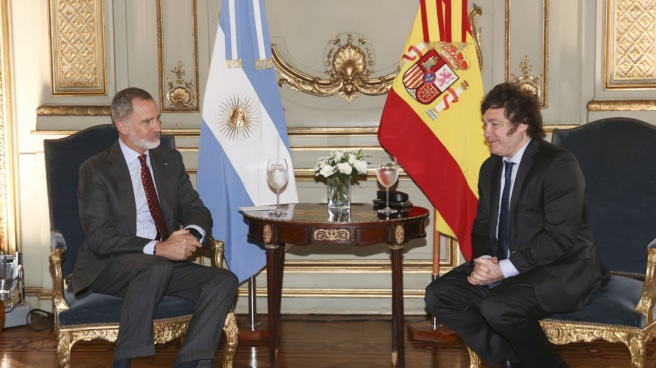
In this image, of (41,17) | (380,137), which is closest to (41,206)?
(41,17)

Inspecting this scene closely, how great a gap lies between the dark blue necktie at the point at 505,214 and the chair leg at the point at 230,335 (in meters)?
1.19

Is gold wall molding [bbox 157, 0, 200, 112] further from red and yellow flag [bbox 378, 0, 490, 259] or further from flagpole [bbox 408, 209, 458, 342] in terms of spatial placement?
flagpole [bbox 408, 209, 458, 342]

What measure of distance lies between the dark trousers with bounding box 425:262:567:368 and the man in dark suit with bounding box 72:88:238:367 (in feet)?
3.05

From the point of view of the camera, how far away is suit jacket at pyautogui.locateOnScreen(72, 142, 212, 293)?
360 cm

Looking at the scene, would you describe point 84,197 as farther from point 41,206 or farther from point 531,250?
point 531,250

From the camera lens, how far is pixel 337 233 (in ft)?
12.2

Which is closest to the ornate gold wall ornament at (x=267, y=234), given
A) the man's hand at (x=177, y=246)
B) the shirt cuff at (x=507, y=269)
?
the man's hand at (x=177, y=246)

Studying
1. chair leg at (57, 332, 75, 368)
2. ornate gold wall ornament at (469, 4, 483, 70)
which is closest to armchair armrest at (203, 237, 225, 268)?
chair leg at (57, 332, 75, 368)

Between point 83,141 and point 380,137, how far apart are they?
1.54 meters

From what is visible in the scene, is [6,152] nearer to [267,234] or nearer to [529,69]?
[267,234]

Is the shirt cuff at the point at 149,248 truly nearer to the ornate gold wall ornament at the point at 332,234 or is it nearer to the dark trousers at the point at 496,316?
the ornate gold wall ornament at the point at 332,234

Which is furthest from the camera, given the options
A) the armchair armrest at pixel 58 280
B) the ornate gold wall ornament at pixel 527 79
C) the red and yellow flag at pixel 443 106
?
the ornate gold wall ornament at pixel 527 79

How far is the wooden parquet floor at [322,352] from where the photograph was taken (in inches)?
162

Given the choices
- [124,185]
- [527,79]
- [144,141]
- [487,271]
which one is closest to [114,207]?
[124,185]
